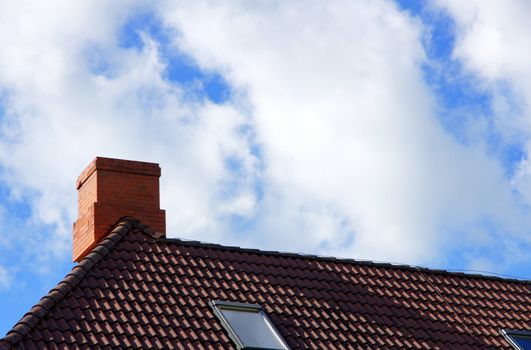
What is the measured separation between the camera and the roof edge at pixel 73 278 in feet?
48.4

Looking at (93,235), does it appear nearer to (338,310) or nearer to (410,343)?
(338,310)

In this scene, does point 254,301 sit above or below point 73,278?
below

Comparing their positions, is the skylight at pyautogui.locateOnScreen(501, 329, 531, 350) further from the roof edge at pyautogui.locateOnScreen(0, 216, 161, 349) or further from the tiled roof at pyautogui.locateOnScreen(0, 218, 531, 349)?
the roof edge at pyautogui.locateOnScreen(0, 216, 161, 349)

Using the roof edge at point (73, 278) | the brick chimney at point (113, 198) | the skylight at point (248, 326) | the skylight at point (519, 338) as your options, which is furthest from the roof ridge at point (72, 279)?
the skylight at point (519, 338)

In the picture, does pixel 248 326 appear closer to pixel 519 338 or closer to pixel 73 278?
pixel 73 278

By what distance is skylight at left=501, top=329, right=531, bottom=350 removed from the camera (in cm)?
1819

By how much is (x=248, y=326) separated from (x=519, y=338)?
464 cm

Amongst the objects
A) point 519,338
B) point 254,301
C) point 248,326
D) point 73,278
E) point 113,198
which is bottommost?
point 248,326

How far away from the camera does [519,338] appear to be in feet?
60.6

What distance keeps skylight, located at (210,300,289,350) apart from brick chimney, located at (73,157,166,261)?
2.50m

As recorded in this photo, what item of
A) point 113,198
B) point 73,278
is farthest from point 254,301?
point 113,198

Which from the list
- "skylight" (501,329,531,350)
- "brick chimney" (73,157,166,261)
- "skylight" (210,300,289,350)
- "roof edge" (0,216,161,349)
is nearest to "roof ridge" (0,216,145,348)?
"roof edge" (0,216,161,349)

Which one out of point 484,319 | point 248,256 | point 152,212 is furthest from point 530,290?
point 152,212

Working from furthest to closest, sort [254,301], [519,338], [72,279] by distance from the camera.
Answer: [519,338], [254,301], [72,279]
